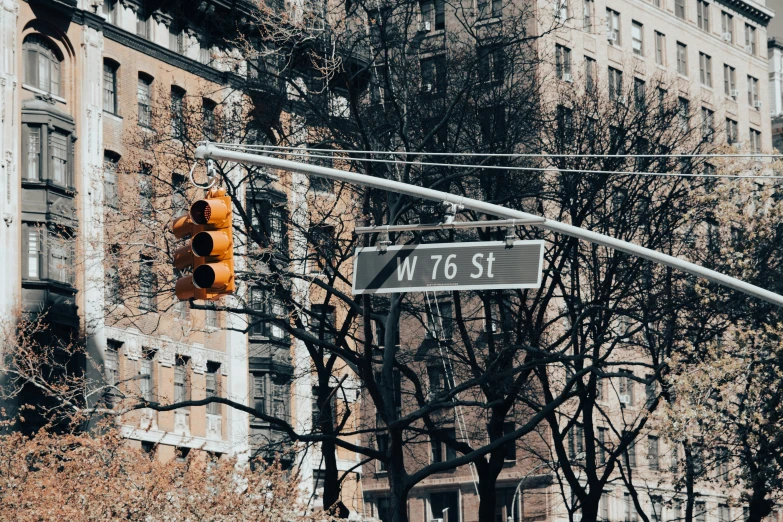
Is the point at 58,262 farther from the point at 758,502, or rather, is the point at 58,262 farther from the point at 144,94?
the point at 758,502

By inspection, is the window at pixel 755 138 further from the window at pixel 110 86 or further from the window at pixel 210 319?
the window at pixel 110 86

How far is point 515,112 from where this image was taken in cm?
3881

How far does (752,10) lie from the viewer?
314ft

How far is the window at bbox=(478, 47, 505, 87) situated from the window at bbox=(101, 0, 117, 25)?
57.1 ft

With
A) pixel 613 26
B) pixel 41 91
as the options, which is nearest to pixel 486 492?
pixel 41 91

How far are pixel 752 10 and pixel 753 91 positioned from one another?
5582 millimetres

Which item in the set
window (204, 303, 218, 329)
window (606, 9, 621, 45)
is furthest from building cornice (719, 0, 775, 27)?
window (204, 303, 218, 329)

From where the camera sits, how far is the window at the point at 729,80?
9196 centimetres

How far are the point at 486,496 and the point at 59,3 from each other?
22.7 m

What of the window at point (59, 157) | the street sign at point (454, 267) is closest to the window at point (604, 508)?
the window at point (59, 157)

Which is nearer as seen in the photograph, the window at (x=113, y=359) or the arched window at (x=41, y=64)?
the arched window at (x=41, y=64)

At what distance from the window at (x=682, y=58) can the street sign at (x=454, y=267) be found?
239ft

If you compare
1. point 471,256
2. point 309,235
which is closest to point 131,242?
point 309,235

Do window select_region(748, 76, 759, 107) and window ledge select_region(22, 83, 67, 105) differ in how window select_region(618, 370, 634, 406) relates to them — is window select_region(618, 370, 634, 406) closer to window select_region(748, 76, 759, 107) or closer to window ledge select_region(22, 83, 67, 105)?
window select_region(748, 76, 759, 107)
